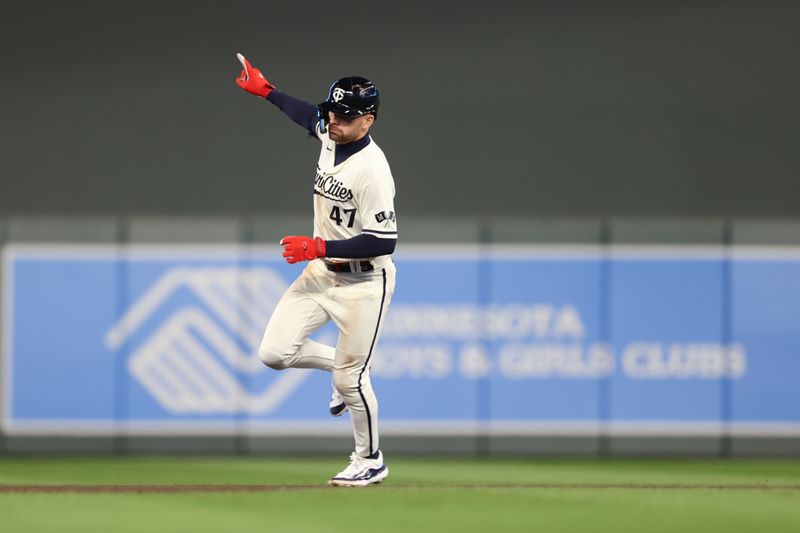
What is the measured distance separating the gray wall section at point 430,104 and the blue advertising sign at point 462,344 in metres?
1.70

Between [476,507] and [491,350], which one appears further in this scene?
[491,350]

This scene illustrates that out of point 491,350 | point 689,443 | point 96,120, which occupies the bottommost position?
point 689,443

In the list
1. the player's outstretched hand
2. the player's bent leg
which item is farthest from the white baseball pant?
the player's outstretched hand

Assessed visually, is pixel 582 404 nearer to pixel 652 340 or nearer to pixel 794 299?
pixel 652 340

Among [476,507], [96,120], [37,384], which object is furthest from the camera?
[96,120]

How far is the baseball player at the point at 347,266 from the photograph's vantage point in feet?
17.8

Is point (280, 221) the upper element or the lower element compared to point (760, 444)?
upper

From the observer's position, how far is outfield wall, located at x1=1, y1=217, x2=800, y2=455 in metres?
8.18

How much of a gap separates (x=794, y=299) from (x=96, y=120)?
552cm

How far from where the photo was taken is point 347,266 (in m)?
5.63

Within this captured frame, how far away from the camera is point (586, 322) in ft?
27.0

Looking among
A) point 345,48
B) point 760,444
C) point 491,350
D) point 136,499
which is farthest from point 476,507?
point 345,48

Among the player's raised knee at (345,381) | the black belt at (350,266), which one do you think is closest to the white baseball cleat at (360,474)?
the player's raised knee at (345,381)

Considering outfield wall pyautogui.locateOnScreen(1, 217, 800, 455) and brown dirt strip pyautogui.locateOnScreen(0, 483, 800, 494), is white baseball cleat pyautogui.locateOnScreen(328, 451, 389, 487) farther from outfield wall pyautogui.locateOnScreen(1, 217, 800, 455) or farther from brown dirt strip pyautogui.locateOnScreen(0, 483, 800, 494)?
outfield wall pyautogui.locateOnScreen(1, 217, 800, 455)
